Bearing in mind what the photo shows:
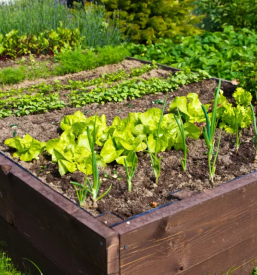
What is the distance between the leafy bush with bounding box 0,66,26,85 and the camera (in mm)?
5336

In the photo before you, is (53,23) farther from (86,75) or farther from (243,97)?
(243,97)

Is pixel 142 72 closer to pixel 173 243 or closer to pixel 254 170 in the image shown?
pixel 254 170

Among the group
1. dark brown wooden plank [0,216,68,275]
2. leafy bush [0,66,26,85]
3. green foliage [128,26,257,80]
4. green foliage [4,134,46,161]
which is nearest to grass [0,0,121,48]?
green foliage [128,26,257,80]

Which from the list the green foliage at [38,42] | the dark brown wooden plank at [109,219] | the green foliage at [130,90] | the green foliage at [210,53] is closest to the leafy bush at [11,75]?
the green foliage at [38,42]

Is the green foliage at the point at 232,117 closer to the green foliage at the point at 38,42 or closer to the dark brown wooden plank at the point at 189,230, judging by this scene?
the dark brown wooden plank at the point at 189,230

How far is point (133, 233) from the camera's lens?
1.89 m

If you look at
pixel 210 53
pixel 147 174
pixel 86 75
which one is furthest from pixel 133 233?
pixel 210 53

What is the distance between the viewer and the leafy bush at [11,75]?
5.34 metres

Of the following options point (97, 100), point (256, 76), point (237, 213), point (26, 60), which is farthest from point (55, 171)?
point (26, 60)

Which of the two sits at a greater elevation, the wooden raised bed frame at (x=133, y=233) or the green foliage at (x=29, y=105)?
the wooden raised bed frame at (x=133, y=233)

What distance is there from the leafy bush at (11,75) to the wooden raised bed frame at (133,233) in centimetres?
294

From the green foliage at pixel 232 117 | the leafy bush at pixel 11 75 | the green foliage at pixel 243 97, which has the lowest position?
the leafy bush at pixel 11 75

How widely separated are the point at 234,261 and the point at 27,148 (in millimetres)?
1502

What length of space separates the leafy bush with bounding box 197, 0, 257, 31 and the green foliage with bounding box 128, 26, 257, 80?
7.89ft
